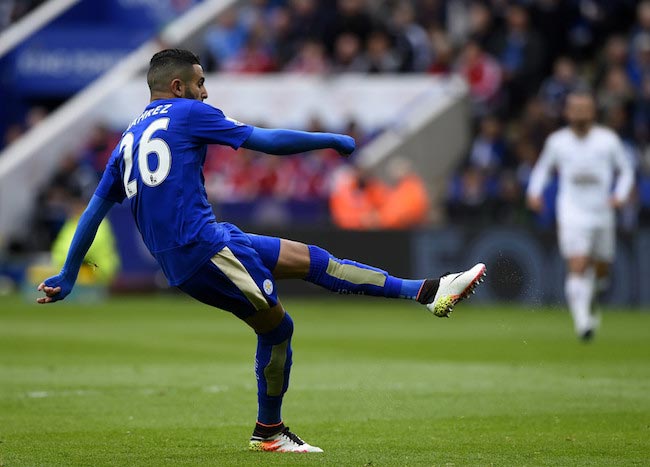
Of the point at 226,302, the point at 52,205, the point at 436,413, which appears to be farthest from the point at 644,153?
the point at 226,302

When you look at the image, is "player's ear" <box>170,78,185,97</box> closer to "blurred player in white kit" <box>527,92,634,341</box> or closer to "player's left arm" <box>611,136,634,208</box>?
"blurred player in white kit" <box>527,92,634,341</box>

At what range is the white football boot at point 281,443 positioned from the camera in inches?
303

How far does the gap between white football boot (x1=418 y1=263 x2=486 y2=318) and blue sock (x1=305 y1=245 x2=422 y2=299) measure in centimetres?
12

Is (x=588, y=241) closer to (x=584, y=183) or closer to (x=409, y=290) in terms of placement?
(x=584, y=183)

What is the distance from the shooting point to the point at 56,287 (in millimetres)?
7762

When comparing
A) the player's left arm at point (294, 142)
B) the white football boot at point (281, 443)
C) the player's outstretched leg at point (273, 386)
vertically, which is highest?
the player's left arm at point (294, 142)

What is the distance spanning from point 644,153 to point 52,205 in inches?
443

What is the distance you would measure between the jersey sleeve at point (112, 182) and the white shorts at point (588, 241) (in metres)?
9.02

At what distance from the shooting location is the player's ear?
755cm

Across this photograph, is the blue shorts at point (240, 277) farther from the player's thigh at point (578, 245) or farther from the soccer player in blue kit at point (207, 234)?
the player's thigh at point (578, 245)

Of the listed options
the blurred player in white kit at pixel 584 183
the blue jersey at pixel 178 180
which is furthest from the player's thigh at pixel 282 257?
the blurred player in white kit at pixel 584 183

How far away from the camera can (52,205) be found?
26.6 metres

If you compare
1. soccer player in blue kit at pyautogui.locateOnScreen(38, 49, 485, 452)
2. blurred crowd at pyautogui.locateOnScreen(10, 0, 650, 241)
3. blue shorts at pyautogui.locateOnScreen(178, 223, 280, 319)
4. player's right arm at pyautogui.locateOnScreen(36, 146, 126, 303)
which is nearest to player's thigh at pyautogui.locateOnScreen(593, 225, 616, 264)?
blurred crowd at pyautogui.locateOnScreen(10, 0, 650, 241)

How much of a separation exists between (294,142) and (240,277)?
0.78 meters
